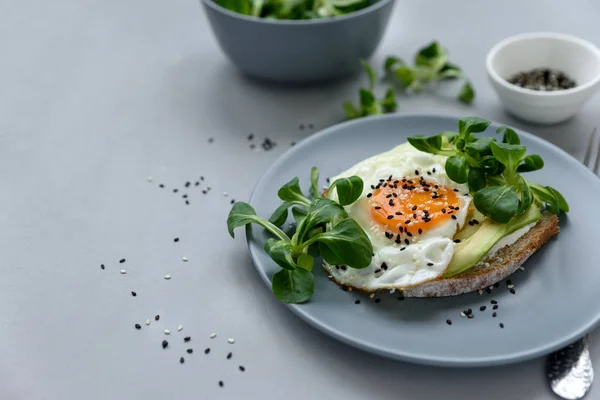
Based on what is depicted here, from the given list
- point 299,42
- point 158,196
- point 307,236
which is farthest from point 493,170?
point 158,196

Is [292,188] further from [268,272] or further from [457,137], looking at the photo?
[457,137]

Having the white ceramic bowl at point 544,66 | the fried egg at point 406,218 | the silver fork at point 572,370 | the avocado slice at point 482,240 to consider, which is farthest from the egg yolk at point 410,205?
the white ceramic bowl at point 544,66

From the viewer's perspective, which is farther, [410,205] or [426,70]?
[426,70]

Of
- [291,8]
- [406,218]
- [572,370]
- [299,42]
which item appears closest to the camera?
[572,370]

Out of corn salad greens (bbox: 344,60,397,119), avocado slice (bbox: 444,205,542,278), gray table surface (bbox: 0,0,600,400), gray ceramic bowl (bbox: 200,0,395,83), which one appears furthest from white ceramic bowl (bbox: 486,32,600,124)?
avocado slice (bbox: 444,205,542,278)

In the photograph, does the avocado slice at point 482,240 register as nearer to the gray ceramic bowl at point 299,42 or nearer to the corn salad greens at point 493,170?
the corn salad greens at point 493,170

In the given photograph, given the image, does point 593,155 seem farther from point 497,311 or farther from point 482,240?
point 497,311
